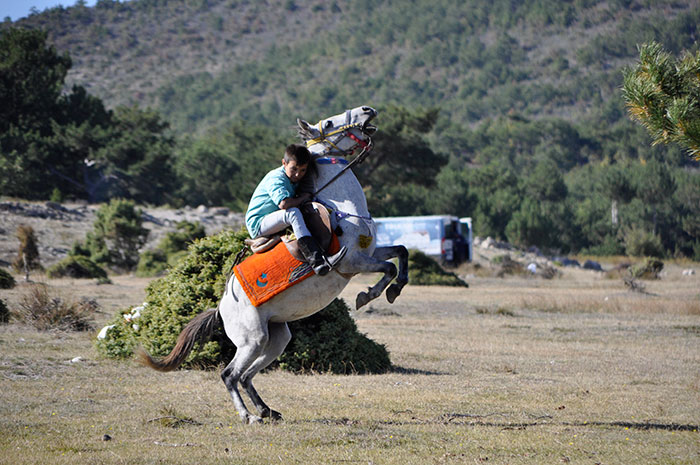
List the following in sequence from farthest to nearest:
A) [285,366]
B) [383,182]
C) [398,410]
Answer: [383,182], [285,366], [398,410]

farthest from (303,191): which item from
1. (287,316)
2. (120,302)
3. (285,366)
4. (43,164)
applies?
(43,164)

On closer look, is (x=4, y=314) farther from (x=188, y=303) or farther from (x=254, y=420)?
(x=254, y=420)

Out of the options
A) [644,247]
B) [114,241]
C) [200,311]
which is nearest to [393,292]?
[200,311]

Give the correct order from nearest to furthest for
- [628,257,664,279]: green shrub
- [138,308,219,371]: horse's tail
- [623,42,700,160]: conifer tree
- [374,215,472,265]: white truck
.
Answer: [138,308,219,371]: horse's tail
[623,42,700,160]: conifer tree
[628,257,664,279]: green shrub
[374,215,472,265]: white truck

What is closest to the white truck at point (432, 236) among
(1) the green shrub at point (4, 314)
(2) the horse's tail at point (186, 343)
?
(1) the green shrub at point (4, 314)

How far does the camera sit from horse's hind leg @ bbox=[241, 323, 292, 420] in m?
8.59

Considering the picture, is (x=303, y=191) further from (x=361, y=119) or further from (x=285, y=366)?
(x=285, y=366)

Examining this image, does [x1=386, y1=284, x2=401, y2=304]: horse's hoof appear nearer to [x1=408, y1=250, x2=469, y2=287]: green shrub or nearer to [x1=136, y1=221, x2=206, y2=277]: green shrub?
[x1=136, y1=221, x2=206, y2=277]: green shrub

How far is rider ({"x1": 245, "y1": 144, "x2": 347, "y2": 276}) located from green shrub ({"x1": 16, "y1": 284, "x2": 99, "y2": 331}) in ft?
27.1

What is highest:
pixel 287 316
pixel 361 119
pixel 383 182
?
pixel 361 119

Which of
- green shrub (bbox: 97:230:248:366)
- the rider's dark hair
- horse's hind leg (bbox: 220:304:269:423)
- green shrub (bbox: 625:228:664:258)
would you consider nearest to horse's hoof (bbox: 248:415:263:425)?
horse's hind leg (bbox: 220:304:269:423)

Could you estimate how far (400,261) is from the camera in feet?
28.4

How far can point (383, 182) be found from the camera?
66.3m

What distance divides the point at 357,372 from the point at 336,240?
14.3 feet
